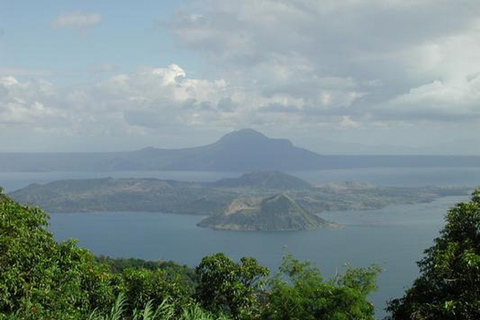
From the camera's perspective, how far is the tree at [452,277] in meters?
14.2

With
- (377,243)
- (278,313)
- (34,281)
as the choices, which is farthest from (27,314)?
(377,243)

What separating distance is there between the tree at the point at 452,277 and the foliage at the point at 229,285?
535cm

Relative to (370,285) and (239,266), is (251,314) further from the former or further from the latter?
(370,285)

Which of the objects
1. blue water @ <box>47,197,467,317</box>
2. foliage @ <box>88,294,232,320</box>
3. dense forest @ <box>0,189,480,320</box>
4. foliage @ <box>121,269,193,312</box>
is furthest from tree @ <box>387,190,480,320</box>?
blue water @ <box>47,197,467,317</box>

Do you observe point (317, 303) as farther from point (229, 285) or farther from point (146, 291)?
point (146, 291)

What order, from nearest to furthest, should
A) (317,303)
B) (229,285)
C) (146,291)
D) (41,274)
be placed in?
(317,303) < (41,274) < (146,291) < (229,285)

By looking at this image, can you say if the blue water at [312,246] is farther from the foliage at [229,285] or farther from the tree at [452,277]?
the tree at [452,277]

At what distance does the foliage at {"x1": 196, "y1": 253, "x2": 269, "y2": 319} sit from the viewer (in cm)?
1916

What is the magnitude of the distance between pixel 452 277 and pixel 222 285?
8.62m

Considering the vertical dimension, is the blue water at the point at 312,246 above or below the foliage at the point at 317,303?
below

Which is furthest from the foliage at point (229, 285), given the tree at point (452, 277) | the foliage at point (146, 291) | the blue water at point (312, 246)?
the blue water at point (312, 246)

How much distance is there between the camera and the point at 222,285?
1945 cm

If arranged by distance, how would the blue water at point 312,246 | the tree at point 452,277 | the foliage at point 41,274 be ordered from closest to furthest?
the foliage at point 41,274 → the tree at point 452,277 → the blue water at point 312,246

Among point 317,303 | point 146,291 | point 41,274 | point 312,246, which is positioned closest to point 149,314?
point 317,303
